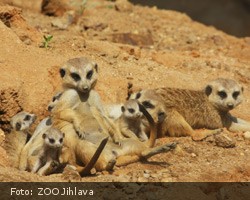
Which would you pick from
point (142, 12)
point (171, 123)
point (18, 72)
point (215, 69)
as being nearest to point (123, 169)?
point (171, 123)

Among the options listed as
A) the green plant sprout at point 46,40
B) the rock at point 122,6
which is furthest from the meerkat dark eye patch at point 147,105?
the rock at point 122,6

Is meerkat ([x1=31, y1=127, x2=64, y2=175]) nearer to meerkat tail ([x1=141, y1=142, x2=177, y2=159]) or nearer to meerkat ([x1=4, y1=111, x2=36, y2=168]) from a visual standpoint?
meerkat ([x1=4, y1=111, x2=36, y2=168])

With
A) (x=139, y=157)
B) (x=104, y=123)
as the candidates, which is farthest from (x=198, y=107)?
(x=139, y=157)

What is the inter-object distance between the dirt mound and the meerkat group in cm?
17

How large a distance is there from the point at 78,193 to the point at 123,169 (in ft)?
2.75

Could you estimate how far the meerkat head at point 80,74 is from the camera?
5855 millimetres

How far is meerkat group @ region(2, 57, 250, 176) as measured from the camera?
539 centimetres

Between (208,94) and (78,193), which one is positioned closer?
(78,193)

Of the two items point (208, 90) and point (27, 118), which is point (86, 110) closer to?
point (27, 118)

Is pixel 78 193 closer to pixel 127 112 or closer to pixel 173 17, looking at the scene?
pixel 127 112

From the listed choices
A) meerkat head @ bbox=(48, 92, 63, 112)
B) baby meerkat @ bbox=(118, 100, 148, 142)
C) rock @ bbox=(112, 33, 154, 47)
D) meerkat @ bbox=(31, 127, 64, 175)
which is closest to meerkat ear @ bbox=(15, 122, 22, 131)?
meerkat head @ bbox=(48, 92, 63, 112)

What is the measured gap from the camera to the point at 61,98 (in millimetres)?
5871

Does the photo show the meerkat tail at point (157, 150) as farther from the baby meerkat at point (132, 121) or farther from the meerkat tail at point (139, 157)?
the baby meerkat at point (132, 121)

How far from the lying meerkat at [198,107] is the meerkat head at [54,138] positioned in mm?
1184
